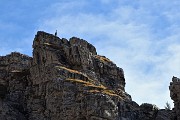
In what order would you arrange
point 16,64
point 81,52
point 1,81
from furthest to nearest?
point 16,64
point 1,81
point 81,52

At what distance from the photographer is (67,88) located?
118 m

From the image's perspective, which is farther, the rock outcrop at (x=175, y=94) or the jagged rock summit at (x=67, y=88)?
the rock outcrop at (x=175, y=94)

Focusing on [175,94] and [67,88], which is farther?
[175,94]

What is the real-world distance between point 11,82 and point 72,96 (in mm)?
33303

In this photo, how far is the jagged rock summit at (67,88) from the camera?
114188 millimetres

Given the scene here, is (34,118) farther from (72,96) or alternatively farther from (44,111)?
(72,96)

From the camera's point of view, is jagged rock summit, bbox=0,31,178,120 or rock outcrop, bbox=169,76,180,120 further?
rock outcrop, bbox=169,76,180,120

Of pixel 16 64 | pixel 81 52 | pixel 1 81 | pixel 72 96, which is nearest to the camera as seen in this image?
pixel 72 96

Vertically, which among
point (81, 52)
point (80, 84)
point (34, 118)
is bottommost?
point (34, 118)

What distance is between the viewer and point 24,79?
140 meters

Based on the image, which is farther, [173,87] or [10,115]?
[173,87]

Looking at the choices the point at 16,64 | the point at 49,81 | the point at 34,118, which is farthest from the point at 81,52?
the point at 16,64

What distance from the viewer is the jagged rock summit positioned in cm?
11419

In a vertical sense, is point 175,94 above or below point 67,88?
Result: above
